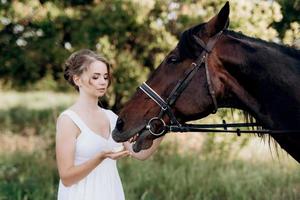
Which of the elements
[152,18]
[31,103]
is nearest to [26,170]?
[152,18]

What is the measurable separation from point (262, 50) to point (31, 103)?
1266 cm

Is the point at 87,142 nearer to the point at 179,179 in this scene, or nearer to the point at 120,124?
the point at 120,124

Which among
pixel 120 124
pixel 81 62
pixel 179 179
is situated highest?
pixel 81 62

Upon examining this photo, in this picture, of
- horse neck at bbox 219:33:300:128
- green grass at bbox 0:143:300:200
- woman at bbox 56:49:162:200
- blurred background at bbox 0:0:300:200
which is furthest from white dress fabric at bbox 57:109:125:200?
green grass at bbox 0:143:300:200

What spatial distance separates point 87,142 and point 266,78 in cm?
103

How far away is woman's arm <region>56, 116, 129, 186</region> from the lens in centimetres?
283

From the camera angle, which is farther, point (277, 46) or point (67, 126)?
point (67, 126)

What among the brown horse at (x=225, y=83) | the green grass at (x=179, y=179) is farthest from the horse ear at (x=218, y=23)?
the green grass at (x=179, y=179)

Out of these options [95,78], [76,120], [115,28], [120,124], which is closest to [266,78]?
[120,124]

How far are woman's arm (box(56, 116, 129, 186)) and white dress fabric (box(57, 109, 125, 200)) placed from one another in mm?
47

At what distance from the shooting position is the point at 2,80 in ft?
33.1

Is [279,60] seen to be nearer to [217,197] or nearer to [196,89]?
[196,89]

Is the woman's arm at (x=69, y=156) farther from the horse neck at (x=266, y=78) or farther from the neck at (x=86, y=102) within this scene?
the horse neck at (x=266, y=78)

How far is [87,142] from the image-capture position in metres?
2.90
